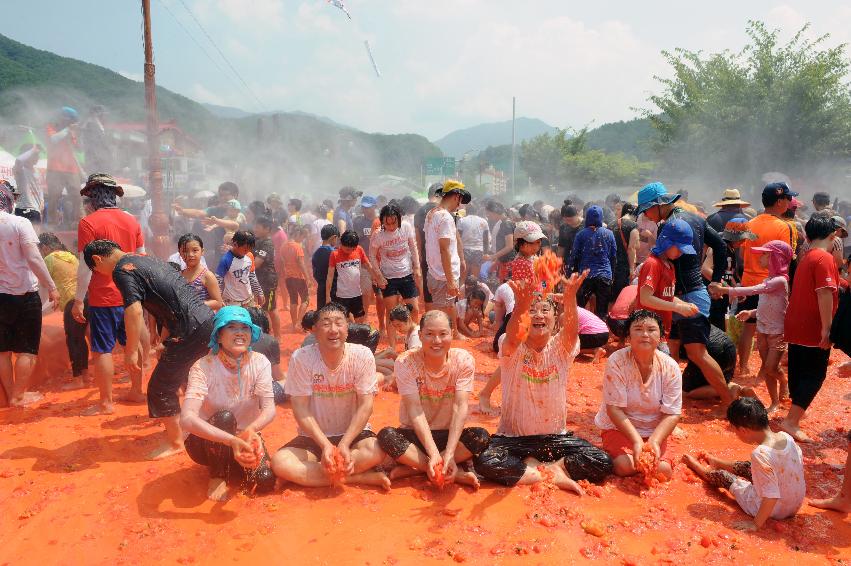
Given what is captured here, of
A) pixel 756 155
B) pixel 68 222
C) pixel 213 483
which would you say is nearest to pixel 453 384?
pixel 213 483

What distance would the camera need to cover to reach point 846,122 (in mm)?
23281

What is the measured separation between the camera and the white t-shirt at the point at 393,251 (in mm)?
7820

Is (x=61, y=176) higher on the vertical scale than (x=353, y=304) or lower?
higher

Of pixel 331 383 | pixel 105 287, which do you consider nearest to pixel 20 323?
pixel 105 287

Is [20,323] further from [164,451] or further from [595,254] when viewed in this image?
[595,254]

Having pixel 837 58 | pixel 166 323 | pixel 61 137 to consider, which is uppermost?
pixel 837 58

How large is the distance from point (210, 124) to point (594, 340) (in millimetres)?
49409

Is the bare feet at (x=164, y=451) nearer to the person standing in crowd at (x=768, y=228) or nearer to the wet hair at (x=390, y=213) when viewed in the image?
the wet hair at (x=390, y=213)

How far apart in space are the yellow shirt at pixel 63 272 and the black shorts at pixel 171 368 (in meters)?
3.10

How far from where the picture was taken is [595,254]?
26.2 ft

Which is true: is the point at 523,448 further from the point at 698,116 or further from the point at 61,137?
the point at 698,116

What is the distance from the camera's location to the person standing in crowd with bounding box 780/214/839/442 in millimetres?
4988

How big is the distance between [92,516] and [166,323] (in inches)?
60.3

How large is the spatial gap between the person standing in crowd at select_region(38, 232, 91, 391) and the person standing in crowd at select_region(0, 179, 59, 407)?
1.86 ft
